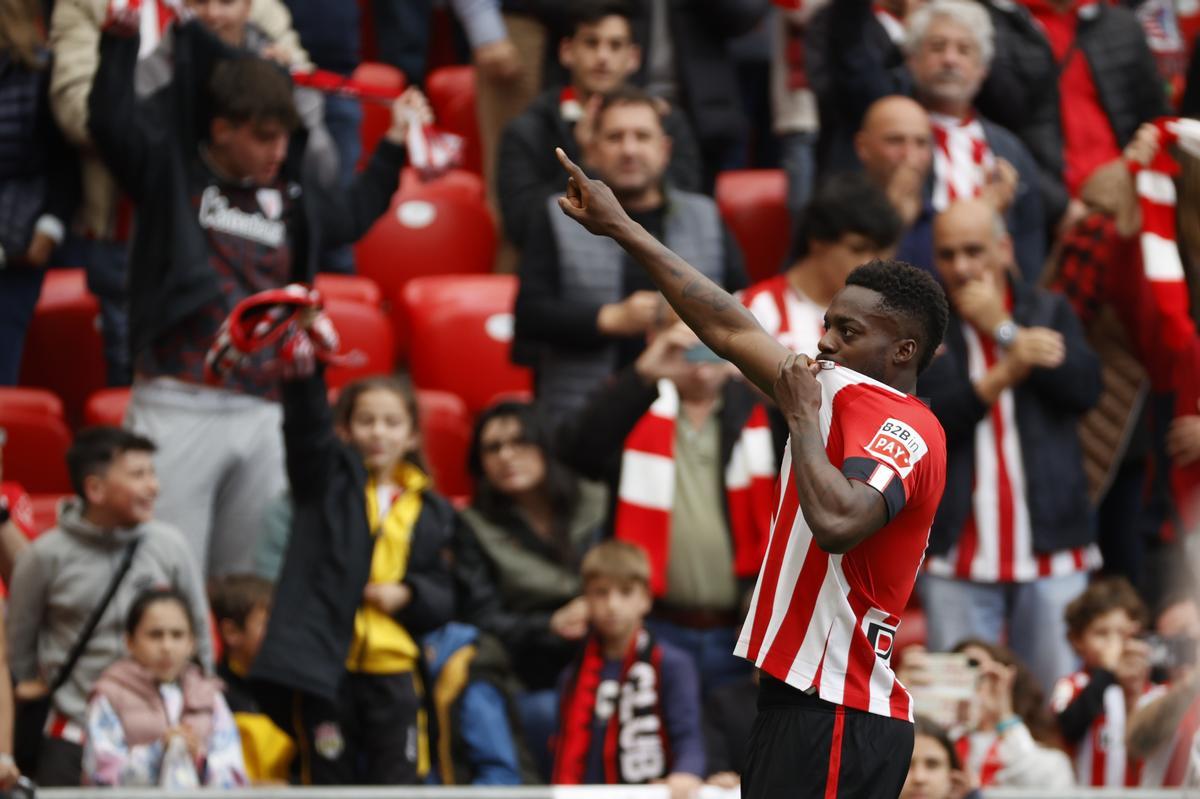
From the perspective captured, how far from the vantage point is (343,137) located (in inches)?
376

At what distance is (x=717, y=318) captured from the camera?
171 inches

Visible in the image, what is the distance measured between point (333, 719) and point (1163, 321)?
345 centimetres

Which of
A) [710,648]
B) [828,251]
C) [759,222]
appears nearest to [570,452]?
[710,648]

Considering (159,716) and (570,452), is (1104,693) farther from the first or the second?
(159,716)

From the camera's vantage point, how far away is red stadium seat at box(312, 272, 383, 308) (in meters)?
9.10

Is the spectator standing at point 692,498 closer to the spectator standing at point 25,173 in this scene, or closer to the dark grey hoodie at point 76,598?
the dark grey hoodie at point 76,598

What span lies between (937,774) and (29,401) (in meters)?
3.99

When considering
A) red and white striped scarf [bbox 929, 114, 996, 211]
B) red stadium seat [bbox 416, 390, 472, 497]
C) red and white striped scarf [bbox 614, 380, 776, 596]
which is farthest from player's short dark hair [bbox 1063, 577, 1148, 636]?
red stadium seat [bbox 416, 390, 472, 497]

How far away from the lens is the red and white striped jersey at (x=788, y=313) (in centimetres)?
704

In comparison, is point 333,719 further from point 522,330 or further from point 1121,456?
point 1121,456

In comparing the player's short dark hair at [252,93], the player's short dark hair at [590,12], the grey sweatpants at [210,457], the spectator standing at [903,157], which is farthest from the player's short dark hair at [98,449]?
the spectator standing at [903,157]

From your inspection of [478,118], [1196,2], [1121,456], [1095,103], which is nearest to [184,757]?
[1121,456]

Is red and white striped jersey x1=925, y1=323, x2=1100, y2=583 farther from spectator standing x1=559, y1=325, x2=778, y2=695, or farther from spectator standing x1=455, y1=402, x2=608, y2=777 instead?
spectator standing x1=455, y1=402, x2=608, y2=777

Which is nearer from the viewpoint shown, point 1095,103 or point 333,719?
point 333,719
